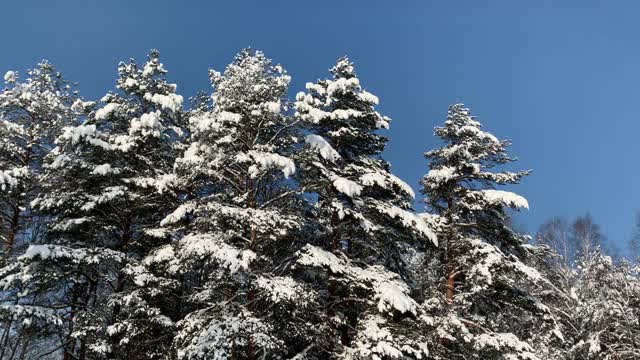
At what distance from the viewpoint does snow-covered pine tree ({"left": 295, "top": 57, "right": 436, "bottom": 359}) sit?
49.8 ft

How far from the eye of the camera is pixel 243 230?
16.9m

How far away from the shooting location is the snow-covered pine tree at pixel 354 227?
49.8 feet

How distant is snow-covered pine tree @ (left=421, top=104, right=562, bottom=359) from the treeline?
0.25 ft

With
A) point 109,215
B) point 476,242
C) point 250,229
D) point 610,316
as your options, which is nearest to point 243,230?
point 250,229

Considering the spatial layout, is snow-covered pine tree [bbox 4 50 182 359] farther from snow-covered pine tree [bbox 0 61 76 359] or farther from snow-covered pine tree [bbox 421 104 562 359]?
snow-covered pine tree [bbox 421 104 562 359]

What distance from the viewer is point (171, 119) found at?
22.1 m

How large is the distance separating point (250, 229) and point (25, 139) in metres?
10.3

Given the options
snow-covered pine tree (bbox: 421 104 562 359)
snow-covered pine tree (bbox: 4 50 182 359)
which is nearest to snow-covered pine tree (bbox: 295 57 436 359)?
snow-covered pine tree (bbox: 421 104 562 359)

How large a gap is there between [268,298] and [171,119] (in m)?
10.3

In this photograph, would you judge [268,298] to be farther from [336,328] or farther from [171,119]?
[171,119]

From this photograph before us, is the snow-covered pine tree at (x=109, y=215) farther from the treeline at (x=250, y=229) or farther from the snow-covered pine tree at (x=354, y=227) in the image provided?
the snow-covered pine tree at (x=354, y=227)

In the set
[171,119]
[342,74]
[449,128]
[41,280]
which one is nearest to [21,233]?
[41,280]

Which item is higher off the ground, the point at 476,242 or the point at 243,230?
the point at 476,242

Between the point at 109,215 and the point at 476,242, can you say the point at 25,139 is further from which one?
the point at 476,242
